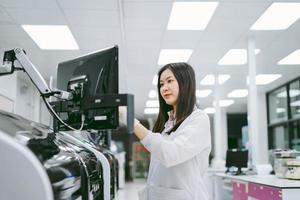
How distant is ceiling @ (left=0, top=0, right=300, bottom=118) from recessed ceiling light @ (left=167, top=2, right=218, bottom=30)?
94 mm

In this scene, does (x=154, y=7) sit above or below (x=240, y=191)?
above

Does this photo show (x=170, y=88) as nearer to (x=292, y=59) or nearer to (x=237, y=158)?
(x=237, y=158)

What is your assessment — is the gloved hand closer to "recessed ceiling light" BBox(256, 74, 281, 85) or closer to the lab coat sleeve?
the lab coat sleeve

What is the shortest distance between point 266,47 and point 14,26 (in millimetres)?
4314

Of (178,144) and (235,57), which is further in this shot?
(235,57)

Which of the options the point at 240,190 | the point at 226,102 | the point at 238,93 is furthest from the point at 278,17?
the point at 226,102

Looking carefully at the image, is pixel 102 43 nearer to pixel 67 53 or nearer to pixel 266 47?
pixel 67 53

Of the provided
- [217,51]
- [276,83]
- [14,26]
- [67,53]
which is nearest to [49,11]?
[14,26]

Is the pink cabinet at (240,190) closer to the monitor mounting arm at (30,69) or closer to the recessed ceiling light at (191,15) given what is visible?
the recessed ceiling light at (191,15)

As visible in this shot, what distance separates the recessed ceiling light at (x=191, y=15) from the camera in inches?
183

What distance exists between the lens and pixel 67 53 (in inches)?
267

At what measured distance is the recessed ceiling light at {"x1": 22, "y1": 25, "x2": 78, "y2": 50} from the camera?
545 centimetres

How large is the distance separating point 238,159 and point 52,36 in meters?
3.44

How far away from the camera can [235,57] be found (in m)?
7.29
